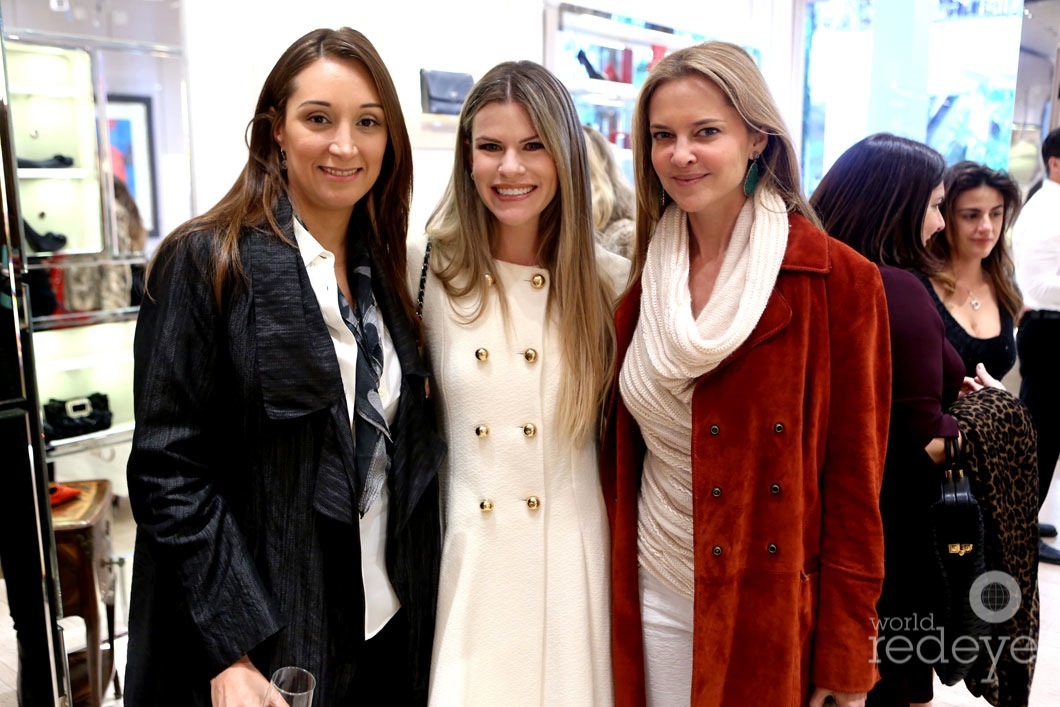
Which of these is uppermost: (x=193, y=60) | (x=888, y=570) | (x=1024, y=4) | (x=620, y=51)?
(x=1024, y=4)

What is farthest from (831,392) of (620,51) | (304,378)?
(620,51)

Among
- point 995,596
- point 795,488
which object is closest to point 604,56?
point 995,596

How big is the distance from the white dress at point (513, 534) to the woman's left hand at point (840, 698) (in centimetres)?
44

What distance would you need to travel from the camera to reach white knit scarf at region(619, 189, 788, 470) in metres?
1.61

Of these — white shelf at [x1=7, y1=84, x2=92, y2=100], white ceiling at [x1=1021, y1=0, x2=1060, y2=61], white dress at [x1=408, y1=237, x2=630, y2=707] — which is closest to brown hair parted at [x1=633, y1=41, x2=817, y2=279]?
white dress at [x1=408, y1=237, x2=630, y2=707]

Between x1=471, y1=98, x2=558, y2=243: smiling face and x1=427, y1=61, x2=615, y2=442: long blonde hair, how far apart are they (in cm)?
2

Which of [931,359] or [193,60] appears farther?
[193,60]

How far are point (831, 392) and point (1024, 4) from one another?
504 cm

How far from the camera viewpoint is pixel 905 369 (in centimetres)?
202

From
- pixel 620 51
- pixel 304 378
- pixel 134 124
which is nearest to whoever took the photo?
pixel 304 378

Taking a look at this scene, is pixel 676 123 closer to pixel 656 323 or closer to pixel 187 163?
pixel 656 323

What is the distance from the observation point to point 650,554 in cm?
180

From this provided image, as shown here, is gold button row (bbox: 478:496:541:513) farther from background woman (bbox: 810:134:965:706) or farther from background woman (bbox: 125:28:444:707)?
background woman (bbox: 810:134:965:706)

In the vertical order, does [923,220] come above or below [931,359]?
above
